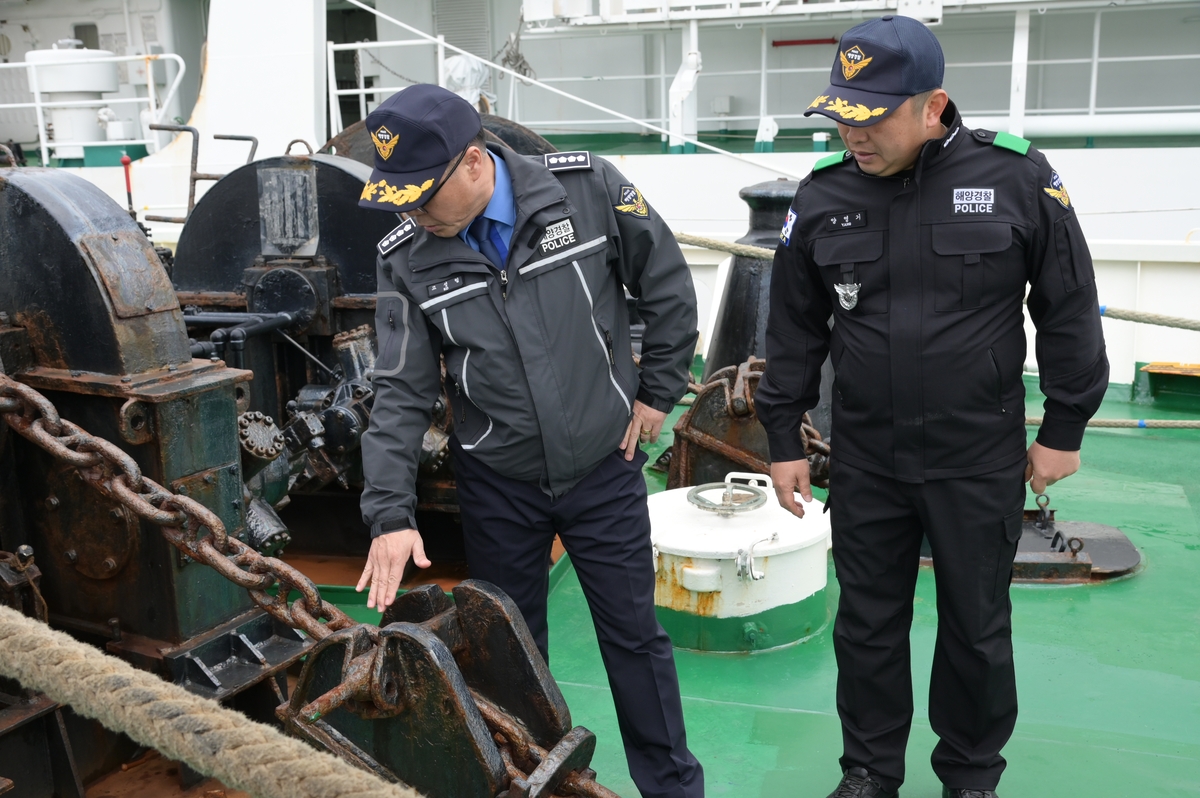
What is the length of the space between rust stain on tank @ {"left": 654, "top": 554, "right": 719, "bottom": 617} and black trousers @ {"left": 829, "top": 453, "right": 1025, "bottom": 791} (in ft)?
2.87

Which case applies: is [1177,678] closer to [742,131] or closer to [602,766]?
[602,766]

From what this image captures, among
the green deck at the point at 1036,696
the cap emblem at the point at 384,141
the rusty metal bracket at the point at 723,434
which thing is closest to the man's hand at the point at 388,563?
the cap emblem at the point at 384,141

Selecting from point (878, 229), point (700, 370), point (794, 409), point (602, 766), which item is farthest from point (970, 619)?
point (700, 370)

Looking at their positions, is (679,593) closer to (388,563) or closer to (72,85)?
(388,563)

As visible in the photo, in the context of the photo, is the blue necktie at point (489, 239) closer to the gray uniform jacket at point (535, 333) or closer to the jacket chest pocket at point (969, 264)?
the gray uniform jacket at point (535, 333)

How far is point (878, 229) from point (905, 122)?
22 cm

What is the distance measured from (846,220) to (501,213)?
713 mm

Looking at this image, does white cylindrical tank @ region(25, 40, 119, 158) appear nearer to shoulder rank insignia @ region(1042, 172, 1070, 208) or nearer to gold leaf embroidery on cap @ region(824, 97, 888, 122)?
gold leaf embroidery on cap @ region(824, 97, 888, 122)

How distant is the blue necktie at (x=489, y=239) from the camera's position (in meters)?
2.22

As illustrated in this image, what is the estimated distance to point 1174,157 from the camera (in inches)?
335

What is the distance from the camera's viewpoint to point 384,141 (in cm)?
210

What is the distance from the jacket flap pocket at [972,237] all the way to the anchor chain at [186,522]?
1216 millimetres

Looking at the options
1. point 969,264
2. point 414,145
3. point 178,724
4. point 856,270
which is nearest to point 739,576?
point 856,270

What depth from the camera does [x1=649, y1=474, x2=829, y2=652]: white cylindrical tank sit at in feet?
10.9
